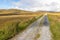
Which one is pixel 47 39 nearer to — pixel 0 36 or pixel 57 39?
pixel 57 39

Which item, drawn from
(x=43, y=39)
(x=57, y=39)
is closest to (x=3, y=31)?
(x=43, y=39)

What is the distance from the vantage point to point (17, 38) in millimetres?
20016

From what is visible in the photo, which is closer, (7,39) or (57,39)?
(7,39)

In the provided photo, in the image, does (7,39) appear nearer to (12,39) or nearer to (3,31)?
(12,39)

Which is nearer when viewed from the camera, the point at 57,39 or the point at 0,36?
the point at 0,36

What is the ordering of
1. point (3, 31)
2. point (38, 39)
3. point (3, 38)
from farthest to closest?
point (3, 31), point (38, 39), point (3, 38)

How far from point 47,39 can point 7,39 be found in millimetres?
4327

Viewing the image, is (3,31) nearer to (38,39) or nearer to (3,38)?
(3,38)

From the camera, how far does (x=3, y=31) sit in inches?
841

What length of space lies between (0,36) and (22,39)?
2281mm

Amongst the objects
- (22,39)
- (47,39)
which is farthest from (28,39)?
(47,39)

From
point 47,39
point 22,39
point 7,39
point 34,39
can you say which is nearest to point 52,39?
point 47,39

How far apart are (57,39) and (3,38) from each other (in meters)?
6.19

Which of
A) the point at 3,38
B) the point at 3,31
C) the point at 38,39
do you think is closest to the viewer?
the point at 3,38
